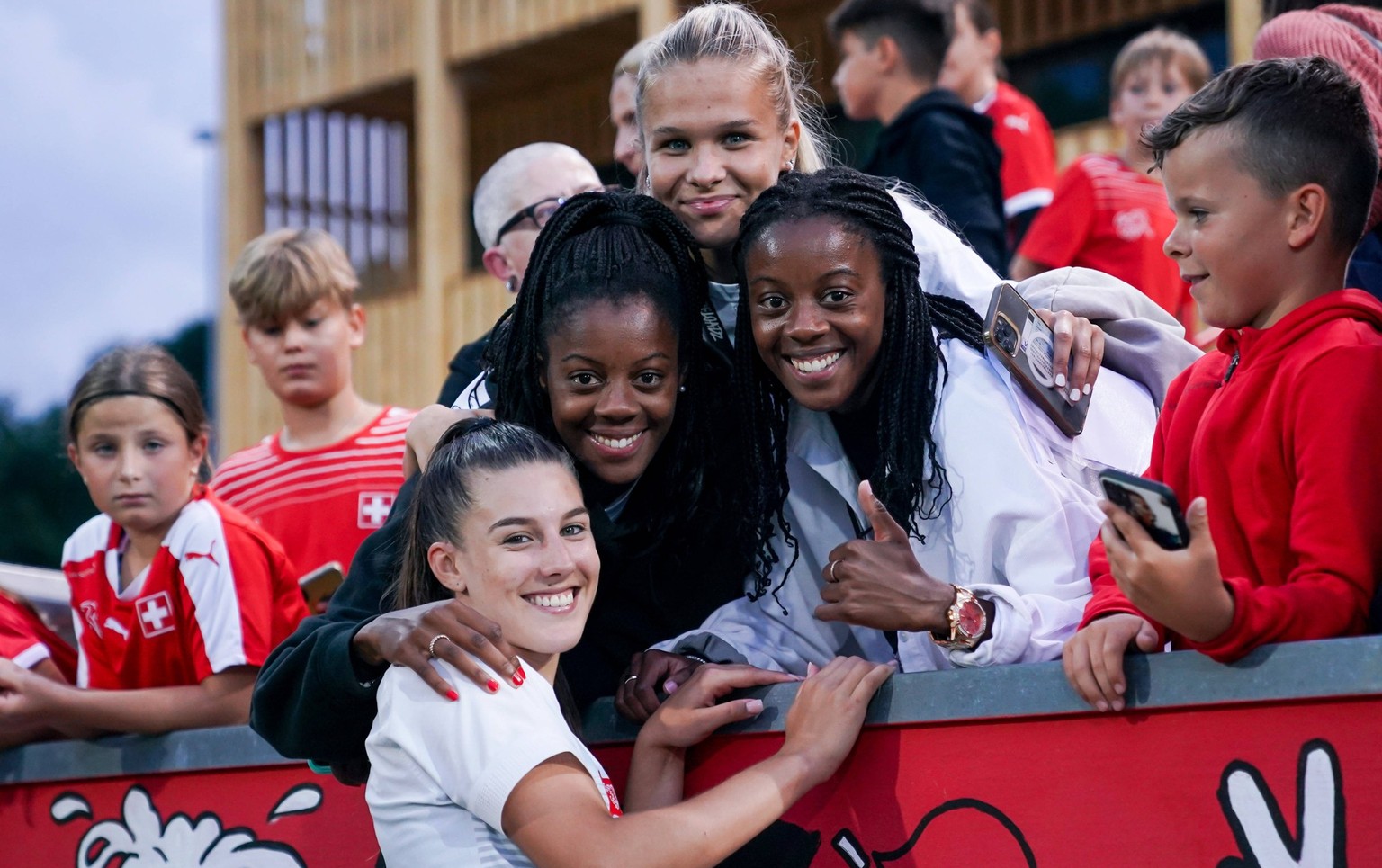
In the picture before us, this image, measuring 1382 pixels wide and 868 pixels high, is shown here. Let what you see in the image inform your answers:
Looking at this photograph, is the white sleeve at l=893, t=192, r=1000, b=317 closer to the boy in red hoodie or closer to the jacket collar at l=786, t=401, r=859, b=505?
the jacket collar at l=786, t=401, r=859, b=505

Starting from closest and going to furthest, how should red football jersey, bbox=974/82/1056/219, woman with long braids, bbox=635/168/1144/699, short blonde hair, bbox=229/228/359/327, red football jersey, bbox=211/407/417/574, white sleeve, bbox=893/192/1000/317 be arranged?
woman with long braids, bbox=635/168/1144/699 < white sleeve, bbox=893/192/1000/317 < red football jersey, bbox=211/407/417/574 < short blonde hair, bbox=229/228/359/327 < red football jersey, bbox=974/82/1056/219

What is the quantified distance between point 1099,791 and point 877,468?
0.76 metres

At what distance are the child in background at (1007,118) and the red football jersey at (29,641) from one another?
318cm

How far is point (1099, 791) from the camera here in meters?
2.04

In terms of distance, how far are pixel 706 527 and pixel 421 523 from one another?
525 millimetres

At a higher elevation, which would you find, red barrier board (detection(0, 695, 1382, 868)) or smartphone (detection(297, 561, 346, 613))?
red barrier board (detection(0, 695, 1382, 868))

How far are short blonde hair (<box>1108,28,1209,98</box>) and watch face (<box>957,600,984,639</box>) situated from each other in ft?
11.6

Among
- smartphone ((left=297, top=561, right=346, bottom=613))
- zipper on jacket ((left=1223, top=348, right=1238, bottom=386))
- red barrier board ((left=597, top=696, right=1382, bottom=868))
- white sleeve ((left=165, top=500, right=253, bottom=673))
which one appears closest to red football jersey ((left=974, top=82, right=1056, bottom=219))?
smartphone ((left=297, top=561, right=346, bottom=613))

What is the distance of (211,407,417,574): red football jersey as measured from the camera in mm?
4211

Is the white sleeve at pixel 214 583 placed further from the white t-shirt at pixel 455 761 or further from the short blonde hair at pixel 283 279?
the white t-shirt at pixel 455 761

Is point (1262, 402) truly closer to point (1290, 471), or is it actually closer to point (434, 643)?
point (1290, 471)

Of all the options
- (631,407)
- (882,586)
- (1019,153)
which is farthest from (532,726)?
(1019,153)

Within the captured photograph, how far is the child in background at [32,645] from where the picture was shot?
366cm

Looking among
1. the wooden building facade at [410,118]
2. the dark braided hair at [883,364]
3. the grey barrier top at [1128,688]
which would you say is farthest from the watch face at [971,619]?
the wooden building facade at [410,118]
